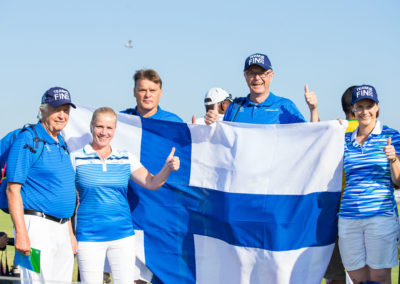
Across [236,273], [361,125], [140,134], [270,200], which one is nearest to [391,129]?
[361,125]

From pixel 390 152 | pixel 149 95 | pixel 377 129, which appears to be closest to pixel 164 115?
pixel 149 95

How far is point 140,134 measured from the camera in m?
4.39

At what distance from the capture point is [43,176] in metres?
3.20

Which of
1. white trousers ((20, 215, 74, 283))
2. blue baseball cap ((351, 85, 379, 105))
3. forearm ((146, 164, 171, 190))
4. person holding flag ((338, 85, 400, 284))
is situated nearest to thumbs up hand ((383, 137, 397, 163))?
person holding flag ((338, 85, 400, 284))

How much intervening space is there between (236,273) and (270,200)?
0.63m

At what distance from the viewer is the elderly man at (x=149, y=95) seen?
4191mm

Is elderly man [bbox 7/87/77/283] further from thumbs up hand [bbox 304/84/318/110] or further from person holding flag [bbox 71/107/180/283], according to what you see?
thumbs up hand [bbox 304/84/318/110]

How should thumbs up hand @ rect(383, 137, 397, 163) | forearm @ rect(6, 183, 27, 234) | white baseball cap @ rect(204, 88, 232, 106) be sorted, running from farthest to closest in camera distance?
white baseball cap @ rect(204, 88, 232, 106) → thumbs up hand @ rect(383, 137, 397, 163) → forearm @ rect(6, 183, 27, 234)

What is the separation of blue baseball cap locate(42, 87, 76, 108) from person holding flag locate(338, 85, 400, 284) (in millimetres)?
1961

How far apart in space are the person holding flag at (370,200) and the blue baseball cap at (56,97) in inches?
77.2

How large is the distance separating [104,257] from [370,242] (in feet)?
5.87

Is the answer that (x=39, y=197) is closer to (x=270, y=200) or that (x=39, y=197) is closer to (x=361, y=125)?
(x=270, y=200)

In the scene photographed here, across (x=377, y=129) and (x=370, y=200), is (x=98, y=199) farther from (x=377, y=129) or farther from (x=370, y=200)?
(x=377, y=129)

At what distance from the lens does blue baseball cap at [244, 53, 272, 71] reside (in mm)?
4035
